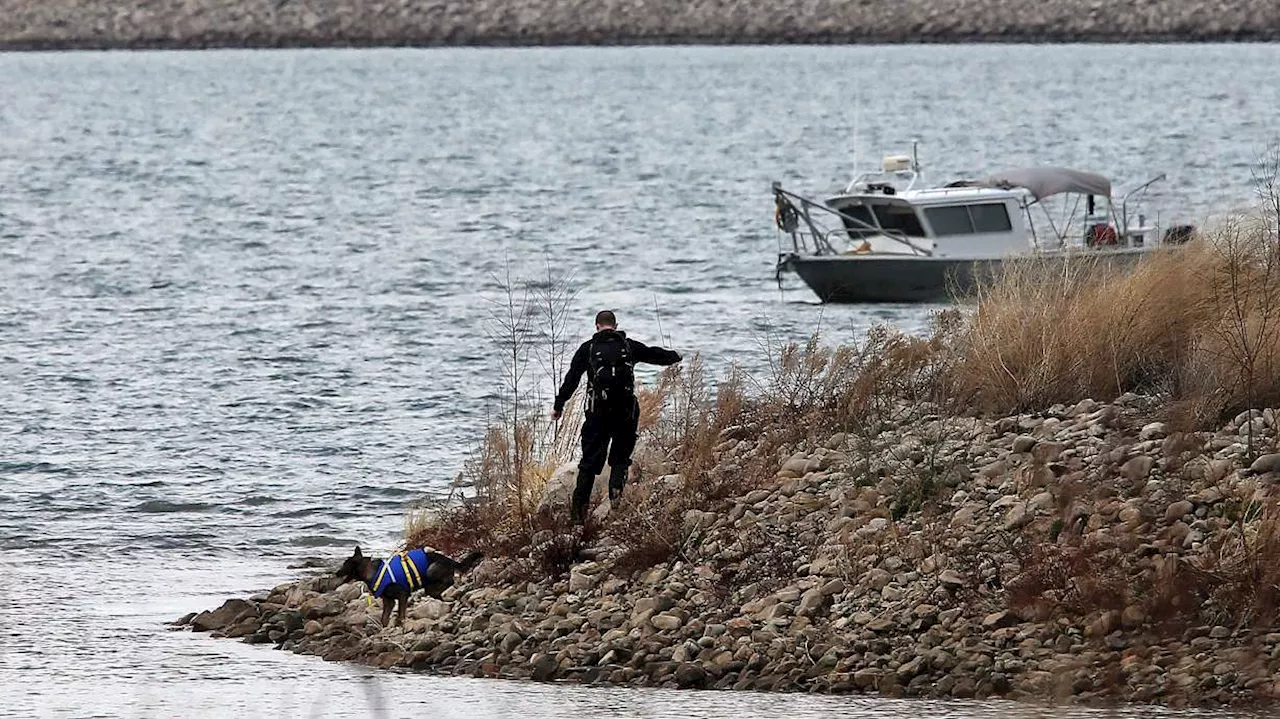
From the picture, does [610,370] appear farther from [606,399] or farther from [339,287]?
[339,287]

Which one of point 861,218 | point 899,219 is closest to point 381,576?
point 899,219

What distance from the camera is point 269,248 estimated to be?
169 ft

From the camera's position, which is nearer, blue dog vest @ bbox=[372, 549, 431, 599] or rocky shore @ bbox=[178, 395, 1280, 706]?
rocky shore @ bbox=[178, 395, 1280, 706]

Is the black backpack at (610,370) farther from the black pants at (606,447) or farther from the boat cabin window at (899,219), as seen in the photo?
the boat cabin window at (899,219)

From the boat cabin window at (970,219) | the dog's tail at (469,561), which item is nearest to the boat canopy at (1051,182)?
the boat cabin window at (970,219)

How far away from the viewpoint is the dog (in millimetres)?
15430

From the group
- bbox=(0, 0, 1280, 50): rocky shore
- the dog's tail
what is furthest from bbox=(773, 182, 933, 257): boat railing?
bbox=(0, 0, 1280, 50): rocky shore

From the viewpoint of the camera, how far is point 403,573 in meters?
15.4

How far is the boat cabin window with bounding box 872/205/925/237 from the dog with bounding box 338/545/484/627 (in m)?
22.1

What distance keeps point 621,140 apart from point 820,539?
74932 millimetres

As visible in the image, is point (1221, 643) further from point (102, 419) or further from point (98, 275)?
point (98, 275)

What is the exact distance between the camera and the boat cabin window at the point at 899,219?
1464 inches

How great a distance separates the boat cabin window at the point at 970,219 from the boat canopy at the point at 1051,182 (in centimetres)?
70

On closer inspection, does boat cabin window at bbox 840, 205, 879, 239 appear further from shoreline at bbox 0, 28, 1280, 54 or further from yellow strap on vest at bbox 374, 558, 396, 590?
shoreline at bbox 0, 28, 1280, 54
